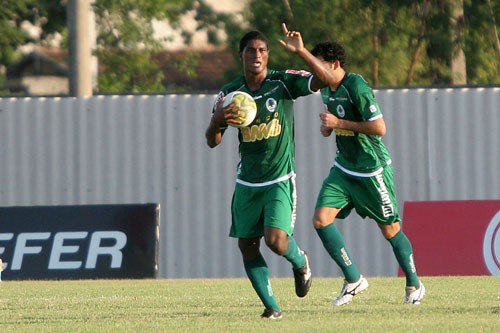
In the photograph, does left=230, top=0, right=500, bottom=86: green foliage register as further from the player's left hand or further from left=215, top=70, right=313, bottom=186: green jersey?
the player's left hand

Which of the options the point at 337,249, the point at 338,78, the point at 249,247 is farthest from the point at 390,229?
the point at 249,247

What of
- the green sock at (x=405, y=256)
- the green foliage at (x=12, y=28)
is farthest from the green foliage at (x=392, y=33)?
the green sock at (x=405, y=256)

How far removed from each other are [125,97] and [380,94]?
3376mm

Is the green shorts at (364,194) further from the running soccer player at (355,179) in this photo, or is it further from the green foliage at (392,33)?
the green foliage at (392,33)


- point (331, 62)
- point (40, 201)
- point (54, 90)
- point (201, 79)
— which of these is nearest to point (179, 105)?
point (40, 201)

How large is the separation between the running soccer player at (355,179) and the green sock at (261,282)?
1.21 m

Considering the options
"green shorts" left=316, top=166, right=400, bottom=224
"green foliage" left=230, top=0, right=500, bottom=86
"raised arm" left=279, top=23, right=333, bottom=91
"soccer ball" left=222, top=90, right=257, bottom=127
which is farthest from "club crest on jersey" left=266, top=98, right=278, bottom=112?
"green foliage" left=230, top=0, right=500, bottom=86

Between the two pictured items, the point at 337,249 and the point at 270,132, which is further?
the point at 337,249

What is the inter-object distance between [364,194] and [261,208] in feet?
5.65

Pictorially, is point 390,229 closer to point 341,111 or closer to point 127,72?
point 341,111

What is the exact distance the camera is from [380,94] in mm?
18047

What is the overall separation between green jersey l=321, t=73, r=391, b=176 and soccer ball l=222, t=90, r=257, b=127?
5.39ft

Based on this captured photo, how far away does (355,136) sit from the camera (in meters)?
11.3

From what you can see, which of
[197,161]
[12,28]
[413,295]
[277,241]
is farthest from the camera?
[12,28]
